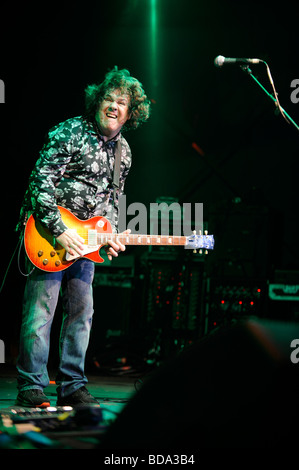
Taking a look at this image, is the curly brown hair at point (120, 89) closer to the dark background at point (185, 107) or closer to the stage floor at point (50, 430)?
the stage floor at point (50, 430)

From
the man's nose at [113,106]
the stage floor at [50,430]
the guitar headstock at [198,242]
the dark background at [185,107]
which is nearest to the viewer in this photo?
the stage floor at [50,430]

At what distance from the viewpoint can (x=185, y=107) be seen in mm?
7957

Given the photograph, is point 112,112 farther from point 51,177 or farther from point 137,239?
point 137,239

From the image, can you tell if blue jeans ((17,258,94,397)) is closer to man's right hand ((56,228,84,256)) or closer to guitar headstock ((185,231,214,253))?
man's right hand ((56,228,84,256))

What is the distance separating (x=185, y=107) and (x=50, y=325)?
522 cm

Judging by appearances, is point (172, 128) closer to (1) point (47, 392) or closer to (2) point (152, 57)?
(2) point (152, 57)

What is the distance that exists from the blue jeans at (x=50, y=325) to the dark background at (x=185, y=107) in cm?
294

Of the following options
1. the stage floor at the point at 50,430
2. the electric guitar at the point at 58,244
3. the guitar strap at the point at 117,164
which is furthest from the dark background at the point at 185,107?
the electric guitar at the point at 58,244

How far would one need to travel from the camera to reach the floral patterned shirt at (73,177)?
3.39 metres

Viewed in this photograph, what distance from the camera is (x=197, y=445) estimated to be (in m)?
1.34

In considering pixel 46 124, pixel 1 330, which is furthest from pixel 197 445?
pixel 46 124

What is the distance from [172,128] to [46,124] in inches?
81.2

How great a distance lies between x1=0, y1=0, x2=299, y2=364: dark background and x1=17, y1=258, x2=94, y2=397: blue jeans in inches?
116

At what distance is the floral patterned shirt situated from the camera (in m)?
3.39
